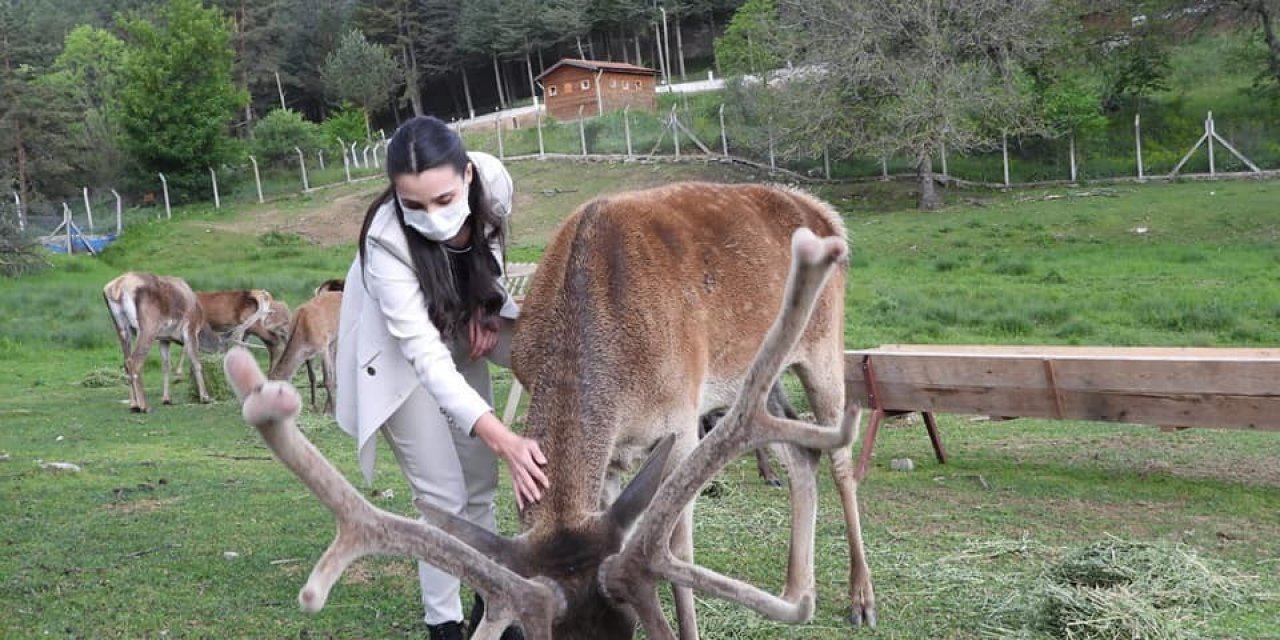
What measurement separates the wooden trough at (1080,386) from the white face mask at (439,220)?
3.56 m

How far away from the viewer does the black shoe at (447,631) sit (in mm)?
4660

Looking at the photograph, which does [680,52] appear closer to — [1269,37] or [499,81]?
[499,81]

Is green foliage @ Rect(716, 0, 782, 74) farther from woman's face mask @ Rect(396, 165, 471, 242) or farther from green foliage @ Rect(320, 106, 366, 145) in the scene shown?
woman's face mask @ Rect(396, 165, 471, 242)

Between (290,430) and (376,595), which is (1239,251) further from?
(290,430)

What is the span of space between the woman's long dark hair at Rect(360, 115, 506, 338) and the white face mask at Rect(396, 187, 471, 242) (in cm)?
6

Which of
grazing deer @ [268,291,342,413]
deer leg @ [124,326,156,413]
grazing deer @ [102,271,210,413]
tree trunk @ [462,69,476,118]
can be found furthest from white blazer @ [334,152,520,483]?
tree trunk @ [462,69,476,118]

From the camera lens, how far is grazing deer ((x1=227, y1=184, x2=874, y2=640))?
3.43 m

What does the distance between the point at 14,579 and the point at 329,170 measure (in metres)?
41.7

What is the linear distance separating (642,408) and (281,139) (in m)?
47.5

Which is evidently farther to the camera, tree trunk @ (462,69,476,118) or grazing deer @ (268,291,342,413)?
tree trunk @ (462,69,476,118)

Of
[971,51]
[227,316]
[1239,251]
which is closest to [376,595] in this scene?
[227,316]

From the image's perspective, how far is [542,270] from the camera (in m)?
4.75

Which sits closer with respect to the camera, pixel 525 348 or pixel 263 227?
pixel 525 348

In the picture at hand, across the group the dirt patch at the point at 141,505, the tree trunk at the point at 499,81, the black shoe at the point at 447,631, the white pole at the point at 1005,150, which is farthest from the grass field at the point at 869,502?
the tree trunk at the point at 499,81
